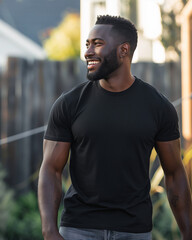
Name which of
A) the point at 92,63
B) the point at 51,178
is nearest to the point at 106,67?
the point at 92,63

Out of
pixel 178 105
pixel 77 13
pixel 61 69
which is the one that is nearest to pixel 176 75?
pixel 178 105

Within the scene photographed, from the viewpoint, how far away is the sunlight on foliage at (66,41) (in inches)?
766

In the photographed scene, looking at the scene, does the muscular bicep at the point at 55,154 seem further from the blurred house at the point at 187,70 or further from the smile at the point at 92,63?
the blurred house at the point at 187,70

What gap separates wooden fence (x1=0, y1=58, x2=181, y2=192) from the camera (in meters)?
5.88

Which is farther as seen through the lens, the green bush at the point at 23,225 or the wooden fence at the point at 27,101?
the wooden fence at the point at 27,101

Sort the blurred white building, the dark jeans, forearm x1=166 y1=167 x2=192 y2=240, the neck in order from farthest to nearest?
the blurred white building, forearm x1=166 y1=167 x2=192 y2=240, the neck, the dark jeans

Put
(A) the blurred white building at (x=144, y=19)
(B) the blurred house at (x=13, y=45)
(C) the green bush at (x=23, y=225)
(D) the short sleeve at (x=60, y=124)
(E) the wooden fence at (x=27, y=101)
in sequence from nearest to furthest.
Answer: (D) the short sleeve at (x=60, y=124) → (C) the green bush at (x=23, y=225) → (E) the wooden fence at (x=27, y=101) → (A) the blurred white building at (x=144, y=19) → (B) the blurred house at (x=13, y=45)

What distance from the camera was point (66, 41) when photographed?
763 inches

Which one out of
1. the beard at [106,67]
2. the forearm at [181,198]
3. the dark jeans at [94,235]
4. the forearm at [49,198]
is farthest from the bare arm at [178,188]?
the forearm at [49,198]

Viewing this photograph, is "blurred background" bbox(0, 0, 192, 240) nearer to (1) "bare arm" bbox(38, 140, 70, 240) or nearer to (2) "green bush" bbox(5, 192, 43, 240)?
(2) "green bush" bbox(5, 192, 43, 240)

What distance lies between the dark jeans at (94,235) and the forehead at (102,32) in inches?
43.1

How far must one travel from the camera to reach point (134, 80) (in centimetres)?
293

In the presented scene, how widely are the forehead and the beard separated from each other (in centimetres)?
9

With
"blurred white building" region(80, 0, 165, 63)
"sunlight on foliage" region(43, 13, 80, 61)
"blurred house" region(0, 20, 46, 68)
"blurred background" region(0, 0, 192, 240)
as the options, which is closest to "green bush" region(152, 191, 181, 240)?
"blurred background" region(0, 0, 192, 240)
